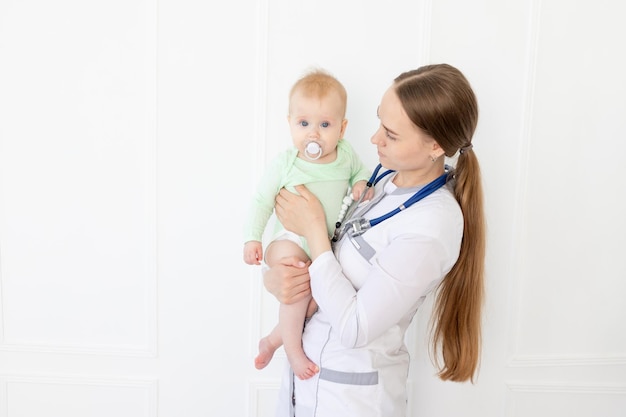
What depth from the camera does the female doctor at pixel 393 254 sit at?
146 centimetres

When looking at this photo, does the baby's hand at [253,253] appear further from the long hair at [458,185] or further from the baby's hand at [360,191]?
the long hair at [458,185]

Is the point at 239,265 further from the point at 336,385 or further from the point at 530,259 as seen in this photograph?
the point at 530,259

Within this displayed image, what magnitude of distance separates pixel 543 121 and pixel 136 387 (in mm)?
1786

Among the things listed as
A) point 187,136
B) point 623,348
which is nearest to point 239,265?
point 187,136

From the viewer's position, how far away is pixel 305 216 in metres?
1.61

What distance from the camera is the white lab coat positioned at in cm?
144

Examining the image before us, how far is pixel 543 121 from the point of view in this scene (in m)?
2.13

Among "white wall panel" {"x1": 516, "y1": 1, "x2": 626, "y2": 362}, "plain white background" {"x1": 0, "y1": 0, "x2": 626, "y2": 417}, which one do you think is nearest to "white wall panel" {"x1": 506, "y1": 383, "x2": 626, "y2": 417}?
"plain white background" {"x1": 0, "y1": 0, "x2": 626, "y2": 417}

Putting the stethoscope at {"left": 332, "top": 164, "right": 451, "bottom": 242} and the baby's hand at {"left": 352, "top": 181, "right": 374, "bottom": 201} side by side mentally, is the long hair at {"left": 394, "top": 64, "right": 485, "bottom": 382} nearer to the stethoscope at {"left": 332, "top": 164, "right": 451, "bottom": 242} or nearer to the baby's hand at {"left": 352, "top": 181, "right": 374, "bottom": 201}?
the stethoscope at {"left": 332, "top": 164, "right": 451, "bottom": 242}

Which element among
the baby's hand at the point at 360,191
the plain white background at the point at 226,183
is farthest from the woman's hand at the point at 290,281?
the plain white background at the point at 226,183

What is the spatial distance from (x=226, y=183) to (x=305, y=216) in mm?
586

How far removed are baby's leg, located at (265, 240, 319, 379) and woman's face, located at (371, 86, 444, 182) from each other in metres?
0.39

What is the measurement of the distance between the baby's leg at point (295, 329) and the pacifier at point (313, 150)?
0.27 meters

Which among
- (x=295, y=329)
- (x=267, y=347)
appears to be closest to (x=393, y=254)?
(x=295, y=329)
